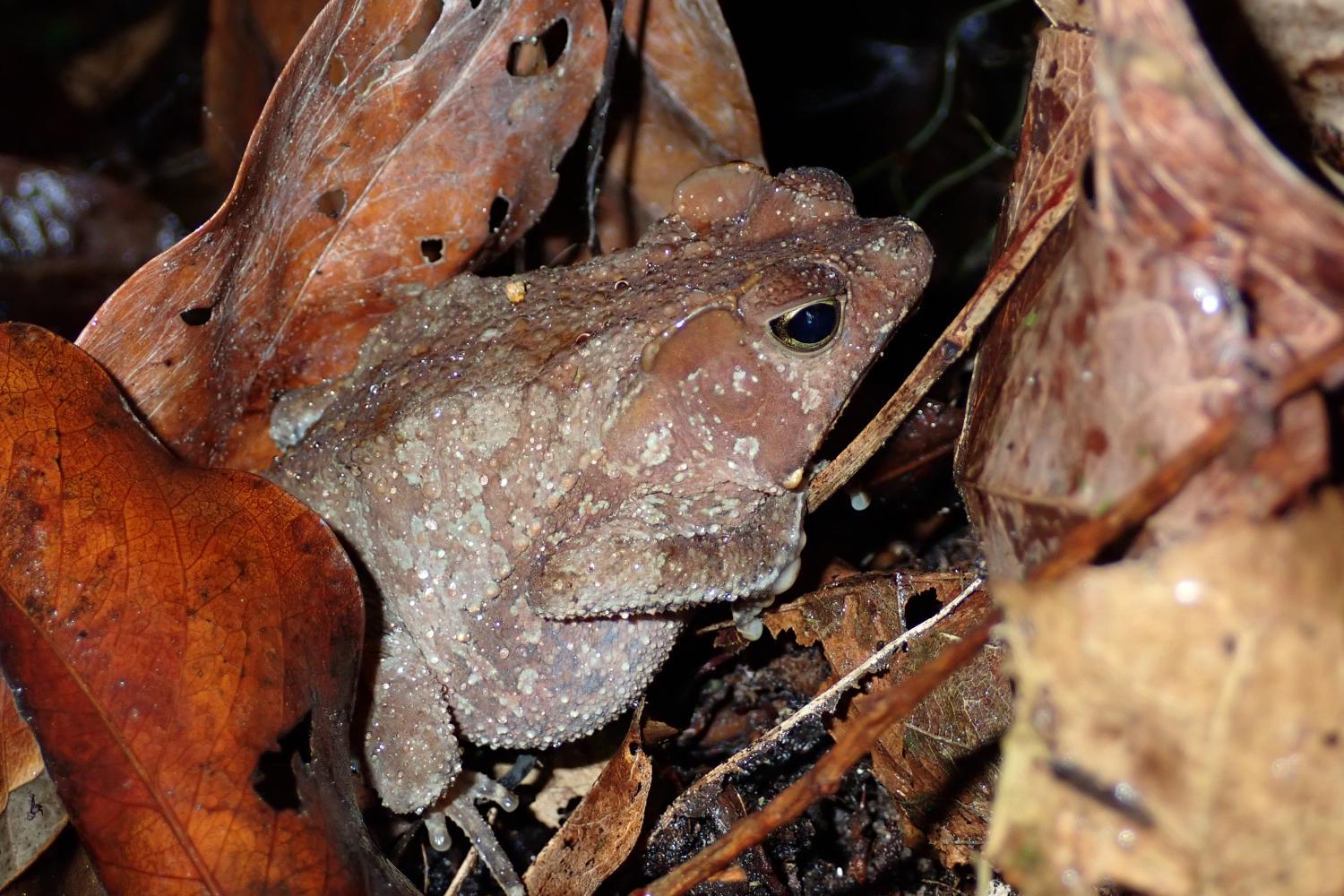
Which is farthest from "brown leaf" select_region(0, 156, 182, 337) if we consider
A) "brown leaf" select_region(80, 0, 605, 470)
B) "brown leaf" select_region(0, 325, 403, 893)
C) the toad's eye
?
the toad's eye

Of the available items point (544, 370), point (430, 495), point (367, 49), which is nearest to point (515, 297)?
point (544, 370)

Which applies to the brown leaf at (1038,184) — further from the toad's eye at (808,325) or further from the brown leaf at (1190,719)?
the brown leaf at (1190,719)

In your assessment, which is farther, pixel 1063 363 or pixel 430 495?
pixel 430 495

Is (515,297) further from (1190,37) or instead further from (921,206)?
(921,206)

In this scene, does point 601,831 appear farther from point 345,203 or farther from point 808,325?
point 345,203

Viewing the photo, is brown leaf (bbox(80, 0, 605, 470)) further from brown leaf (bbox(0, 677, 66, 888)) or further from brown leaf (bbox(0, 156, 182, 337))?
brown leaf (bbox(0, 156, 182, 337))

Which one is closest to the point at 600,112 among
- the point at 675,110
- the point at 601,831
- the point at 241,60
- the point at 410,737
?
the point at 675,110
